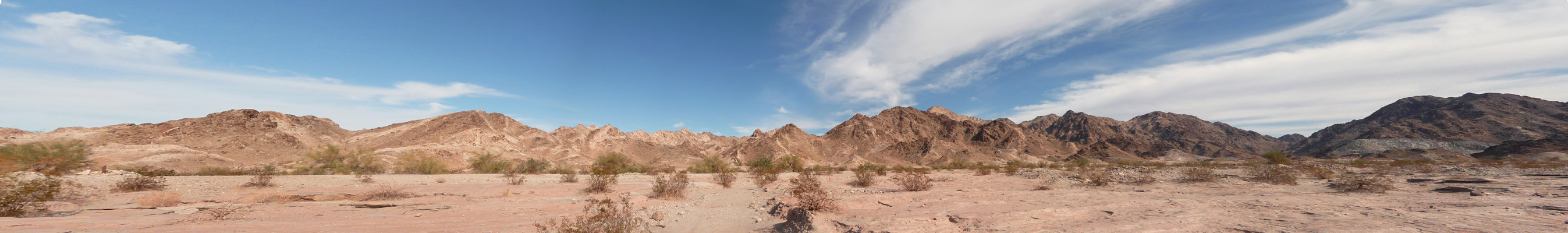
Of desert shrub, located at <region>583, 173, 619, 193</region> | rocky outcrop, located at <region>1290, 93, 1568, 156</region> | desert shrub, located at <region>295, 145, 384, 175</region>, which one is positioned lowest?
desert shrub, located at <region>583, 173, 619, 193</region>

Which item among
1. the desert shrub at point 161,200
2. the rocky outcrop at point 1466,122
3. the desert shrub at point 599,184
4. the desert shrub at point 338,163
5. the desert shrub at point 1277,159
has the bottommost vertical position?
the desert shrub at point 1277,159

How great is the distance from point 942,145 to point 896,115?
63.1 feet

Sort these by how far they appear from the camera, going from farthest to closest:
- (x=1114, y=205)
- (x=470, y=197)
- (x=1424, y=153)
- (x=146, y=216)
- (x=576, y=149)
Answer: (x=576, y=149) → (x=1424, y=153) → (x=470, y=197) → (x=1114, y=205) → (x=146, y=216)

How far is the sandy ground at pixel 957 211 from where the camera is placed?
631 centimetres

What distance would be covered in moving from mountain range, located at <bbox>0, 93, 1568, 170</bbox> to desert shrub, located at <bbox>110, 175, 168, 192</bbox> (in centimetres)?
4110

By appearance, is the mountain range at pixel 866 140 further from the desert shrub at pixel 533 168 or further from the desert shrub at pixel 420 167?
the desert shrub at pixel 533 168

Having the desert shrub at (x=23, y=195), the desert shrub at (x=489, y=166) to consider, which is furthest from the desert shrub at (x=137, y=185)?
the desert shrub at (x=489, y=166)

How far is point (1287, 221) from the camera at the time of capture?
6.28m

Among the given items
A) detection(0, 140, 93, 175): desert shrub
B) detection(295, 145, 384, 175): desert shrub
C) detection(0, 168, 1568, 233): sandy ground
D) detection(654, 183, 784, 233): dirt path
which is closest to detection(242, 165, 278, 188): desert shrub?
detection(0, 168, 1568, 233): sandy ground

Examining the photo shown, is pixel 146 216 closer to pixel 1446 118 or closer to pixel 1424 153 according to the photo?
pixel 1424 153

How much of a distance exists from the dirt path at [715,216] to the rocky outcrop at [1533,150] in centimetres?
7603

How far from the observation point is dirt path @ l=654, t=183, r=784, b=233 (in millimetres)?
8594

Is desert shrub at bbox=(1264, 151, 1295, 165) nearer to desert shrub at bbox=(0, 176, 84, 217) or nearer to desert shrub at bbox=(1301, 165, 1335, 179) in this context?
desert shrub at bbox=(1301, 165, 1335, 179)

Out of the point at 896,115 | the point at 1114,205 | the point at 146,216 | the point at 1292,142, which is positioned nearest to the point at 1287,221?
the point at 1114,205
